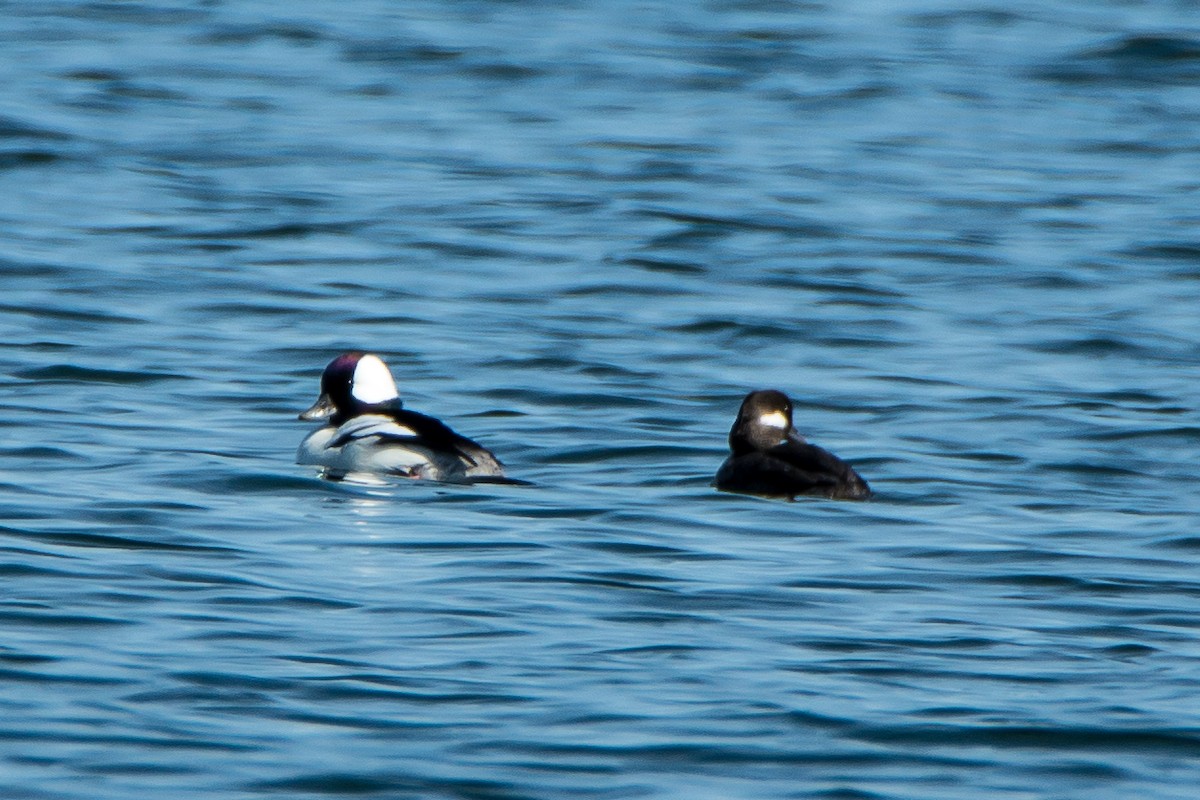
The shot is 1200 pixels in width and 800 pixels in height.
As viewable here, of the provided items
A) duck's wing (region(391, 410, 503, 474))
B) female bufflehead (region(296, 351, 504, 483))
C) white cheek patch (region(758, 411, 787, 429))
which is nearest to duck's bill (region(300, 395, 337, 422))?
female bufflehead (region(296, 351, 504, 483))

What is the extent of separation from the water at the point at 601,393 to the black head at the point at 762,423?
246 mm

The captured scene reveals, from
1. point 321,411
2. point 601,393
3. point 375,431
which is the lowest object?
point 601,393

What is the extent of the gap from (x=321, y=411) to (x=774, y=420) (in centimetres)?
217

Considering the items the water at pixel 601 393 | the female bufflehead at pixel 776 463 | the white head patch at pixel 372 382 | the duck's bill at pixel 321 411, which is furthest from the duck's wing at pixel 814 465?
the duck's bill at pixel 321 411

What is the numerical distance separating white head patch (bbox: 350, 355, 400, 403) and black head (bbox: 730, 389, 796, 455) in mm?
1686

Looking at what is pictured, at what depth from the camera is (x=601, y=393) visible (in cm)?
1163

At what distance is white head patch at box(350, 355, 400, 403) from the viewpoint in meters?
10.8

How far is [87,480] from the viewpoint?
30.5 feet

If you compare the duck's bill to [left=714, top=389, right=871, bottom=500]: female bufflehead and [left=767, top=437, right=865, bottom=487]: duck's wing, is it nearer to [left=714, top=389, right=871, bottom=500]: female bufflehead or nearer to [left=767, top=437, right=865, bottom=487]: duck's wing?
[left=714, top=389, right=871, bottom=500]: female bufflehead

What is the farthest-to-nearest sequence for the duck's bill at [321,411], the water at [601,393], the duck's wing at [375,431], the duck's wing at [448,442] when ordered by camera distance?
the duck's bill at [321,411], the duck's wing at [375,431], the duck's wing at [448,442], the water at [601,393]

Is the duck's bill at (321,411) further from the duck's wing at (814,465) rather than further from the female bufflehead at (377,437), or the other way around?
the duck's wing at (814,465)

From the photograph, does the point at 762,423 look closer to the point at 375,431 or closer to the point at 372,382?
the point at 375,431

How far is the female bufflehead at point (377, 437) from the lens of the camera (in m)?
9.59

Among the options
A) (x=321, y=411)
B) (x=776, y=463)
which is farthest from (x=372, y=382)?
(x=776, y=463)
